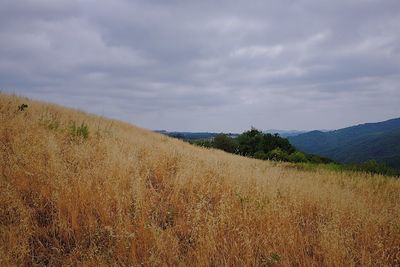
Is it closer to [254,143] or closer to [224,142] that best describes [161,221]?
[254,143]

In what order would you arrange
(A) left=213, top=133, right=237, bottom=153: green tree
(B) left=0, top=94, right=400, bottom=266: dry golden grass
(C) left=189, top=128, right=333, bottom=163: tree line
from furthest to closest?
(A) left=213, top=133, right=237, bottom=153: green tree
(C) left=189, top=128, right=333, bottom=163: tree line
(B) left=0, top=94, right=400, bottom=266: dry golden grass

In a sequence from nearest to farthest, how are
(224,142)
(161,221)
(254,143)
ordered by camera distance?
(161,221)
(254,143)
(224,142)

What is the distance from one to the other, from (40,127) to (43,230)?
503 centimetres

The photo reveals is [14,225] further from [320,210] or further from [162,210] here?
[320,210]

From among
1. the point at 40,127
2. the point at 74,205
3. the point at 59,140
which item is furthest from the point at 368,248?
the point at 40,127

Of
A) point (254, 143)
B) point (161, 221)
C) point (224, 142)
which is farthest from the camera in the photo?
point (224, 142)

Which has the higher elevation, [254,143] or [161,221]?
[254,143]

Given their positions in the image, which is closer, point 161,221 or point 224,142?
point 161,221

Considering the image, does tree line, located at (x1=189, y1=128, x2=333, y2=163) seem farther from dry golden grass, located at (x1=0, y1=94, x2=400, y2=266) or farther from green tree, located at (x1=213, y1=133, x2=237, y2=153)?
dry golden grass, located at (x1=0, y1=94, x2=400, y2=266)

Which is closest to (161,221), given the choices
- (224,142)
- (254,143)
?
(254,143)

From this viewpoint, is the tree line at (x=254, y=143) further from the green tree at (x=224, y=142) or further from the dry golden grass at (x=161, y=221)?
the dry golden grass at (x=161, y=221)

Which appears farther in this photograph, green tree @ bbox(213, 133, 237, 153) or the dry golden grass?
green tree @ bbox(213, 133, 237, 153)

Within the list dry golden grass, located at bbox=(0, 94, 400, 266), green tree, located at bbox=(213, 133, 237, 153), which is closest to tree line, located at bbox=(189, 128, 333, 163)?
green tree, located at bbox=(213, 133, 237, 153)

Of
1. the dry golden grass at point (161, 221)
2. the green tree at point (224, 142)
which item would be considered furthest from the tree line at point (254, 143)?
the dry golden grass at point (161, 221)
